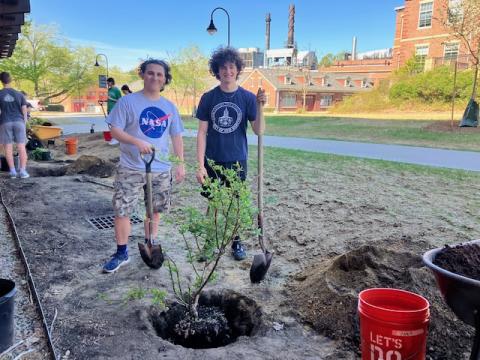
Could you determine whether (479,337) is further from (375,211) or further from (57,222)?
(57,222)

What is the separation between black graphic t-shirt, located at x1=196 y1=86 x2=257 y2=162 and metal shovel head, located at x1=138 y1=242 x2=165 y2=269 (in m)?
0.91

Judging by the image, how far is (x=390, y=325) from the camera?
6.45ft

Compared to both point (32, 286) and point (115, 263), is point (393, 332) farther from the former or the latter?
point (32, 286)

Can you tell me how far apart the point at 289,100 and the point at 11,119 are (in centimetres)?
4223

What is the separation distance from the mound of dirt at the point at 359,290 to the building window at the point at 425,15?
3330 centimetres

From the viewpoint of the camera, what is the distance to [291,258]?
13.0 feet

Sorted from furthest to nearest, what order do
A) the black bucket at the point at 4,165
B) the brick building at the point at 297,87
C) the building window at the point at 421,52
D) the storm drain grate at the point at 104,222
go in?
1. the brick building at the point at 297,87
2. the building window at the point at 421,52
3. the black bucket at the point at 4,165
4. the storm drain grate at the point at 104,222

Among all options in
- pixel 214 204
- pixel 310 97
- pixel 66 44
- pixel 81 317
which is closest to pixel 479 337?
pixel 214 204

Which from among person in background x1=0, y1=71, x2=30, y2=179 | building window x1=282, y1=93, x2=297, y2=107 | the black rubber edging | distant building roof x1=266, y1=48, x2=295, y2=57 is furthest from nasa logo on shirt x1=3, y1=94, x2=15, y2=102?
distant building roof x1=266, y1=48, x2=295, y2=57

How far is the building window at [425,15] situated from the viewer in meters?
31.1

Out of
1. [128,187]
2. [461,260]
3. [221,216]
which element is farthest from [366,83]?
[461,260]

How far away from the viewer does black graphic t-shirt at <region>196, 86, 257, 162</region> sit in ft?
11.6

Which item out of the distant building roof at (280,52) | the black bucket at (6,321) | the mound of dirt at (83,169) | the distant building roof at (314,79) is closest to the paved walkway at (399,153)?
the mound of dirt at (83,169)

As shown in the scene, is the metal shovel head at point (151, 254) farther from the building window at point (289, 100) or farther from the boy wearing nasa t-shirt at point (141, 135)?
the building window at point (289, 100)
